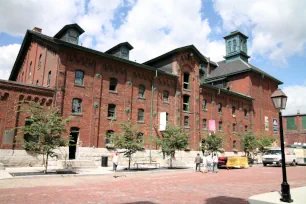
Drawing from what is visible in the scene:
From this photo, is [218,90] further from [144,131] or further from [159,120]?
[144,131]

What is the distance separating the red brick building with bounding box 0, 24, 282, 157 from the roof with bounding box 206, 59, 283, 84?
218cm

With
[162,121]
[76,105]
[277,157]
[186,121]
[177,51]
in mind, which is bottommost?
[277,157]

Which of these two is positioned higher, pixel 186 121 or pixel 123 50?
pixel 123 50

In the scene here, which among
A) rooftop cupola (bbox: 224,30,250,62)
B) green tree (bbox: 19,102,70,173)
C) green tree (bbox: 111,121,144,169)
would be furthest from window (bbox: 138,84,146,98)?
rooftop cupola (bbox: 224,30,250,62)

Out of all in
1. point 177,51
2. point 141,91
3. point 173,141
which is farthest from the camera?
point 177,51

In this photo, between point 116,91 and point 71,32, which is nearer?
point 71,32

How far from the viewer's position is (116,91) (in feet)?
86.8

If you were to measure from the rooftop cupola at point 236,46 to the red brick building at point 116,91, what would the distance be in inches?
299

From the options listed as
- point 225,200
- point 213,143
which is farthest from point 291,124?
point 225,200

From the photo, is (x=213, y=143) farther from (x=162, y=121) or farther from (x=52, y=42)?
(x=52, y=42)

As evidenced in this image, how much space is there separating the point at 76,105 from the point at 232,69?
32.5 meters

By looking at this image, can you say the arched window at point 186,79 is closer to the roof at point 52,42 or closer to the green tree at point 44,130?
the roof at point 52,42

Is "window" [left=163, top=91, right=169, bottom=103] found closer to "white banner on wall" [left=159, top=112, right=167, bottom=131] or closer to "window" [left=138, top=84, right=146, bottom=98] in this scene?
"white banner on wall" [left=159, top=112, right=167, bottom=131]

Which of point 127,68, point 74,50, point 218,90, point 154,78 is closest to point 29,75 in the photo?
point 74,50
